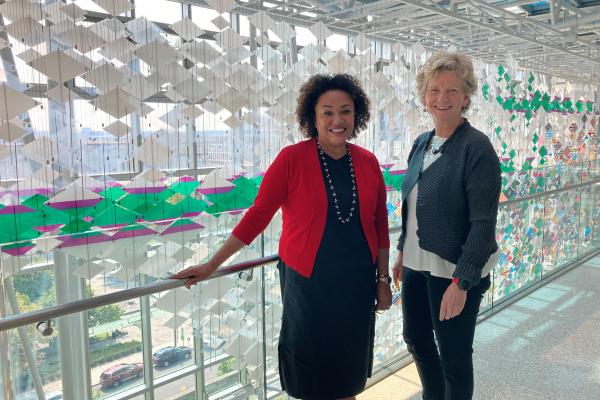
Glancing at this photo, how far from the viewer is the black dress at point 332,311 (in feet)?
4.46

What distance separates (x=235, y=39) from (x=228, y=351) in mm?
1730

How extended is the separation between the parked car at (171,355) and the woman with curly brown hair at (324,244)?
5.30 ft

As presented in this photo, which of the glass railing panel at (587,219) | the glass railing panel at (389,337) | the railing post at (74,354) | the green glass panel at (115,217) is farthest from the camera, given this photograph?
the glass railing panel at (587,219)

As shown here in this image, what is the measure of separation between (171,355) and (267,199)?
2.02 meters

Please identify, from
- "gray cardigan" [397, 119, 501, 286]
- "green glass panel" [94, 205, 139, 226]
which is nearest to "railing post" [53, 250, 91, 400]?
"green glass panel" [94, 205, 139, 226]

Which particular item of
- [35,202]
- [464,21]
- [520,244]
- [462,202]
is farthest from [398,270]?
[520,244]

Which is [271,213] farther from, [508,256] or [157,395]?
[508,256]

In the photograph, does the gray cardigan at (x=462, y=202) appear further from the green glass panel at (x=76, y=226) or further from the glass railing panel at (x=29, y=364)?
the glass railing panel at (x=29, y=364)

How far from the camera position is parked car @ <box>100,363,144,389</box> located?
9.87ft

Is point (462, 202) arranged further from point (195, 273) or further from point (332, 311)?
point (195, 273)

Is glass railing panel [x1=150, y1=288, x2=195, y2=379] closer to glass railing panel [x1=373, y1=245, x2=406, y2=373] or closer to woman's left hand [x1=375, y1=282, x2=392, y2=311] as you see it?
glass railing panel [x1=373, y1=245, x2=406, y2=373]

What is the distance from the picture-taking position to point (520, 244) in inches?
167

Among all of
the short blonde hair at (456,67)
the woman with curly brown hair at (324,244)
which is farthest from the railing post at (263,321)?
the short blonde hair at (456,67)

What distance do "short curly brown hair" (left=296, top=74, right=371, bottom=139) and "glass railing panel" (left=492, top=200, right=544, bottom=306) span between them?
238 cm
